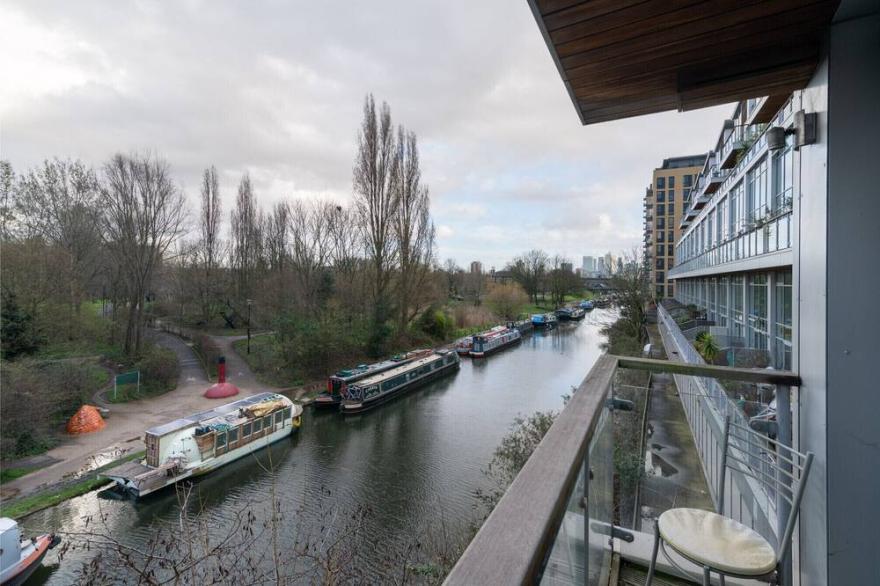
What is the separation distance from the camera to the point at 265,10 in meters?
5.91

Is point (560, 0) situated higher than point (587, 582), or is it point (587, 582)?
point (560, 0)

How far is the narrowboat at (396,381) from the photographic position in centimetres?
1448

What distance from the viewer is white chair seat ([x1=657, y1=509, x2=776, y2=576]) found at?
139 centimetres

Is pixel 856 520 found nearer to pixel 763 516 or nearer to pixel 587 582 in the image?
pixel 763 516

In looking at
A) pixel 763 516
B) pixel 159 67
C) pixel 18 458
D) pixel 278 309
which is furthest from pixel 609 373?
pixel 278 309

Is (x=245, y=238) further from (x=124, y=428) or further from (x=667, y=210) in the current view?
(x=667, y=210)

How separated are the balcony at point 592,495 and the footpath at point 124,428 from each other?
7.88 metres

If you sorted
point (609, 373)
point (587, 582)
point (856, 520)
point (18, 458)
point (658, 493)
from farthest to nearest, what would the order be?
point (18, 458)
point (658, 493)
point (609, 373)
point (856, 520)
point (587, 582)

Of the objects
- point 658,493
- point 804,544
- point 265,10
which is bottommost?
point 658,493

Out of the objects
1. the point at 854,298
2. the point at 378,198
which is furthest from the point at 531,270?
the point at 854,298

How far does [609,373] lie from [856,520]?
886mm

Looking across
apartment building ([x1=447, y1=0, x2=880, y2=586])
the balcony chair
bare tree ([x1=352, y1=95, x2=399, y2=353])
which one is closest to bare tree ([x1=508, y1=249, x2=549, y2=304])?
bare tree ([x1=352, y1=95, x2=399, y2=353])

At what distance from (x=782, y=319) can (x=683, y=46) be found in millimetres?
10038

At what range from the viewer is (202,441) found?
9.85 metres
